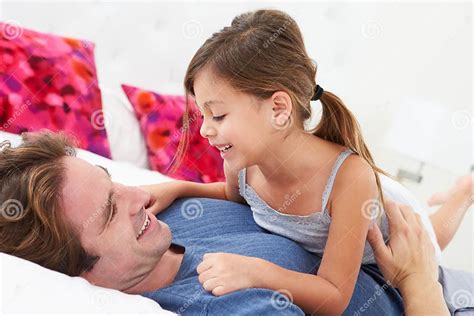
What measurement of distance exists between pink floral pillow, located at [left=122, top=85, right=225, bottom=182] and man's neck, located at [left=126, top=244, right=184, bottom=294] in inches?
35.2

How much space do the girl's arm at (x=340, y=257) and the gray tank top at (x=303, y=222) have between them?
3 cm

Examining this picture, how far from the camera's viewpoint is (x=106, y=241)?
3.72 feet

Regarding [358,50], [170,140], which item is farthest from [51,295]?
[358,50]

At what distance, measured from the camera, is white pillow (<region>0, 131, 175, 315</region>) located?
3.02 ft

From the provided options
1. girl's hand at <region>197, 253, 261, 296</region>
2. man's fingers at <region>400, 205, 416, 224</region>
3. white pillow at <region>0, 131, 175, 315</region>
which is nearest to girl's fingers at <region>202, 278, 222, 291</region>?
girl's hand at <region>197, 253, 261, 296</region>

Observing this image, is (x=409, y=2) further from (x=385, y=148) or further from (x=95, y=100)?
(x=95, y=100)

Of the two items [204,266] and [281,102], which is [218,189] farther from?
[204,266]

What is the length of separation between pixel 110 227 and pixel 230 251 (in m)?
0.29

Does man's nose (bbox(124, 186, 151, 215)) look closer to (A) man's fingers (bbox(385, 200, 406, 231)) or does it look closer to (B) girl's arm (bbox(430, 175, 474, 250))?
(A) man's fingers (bbox(385, 200, 406, 231))

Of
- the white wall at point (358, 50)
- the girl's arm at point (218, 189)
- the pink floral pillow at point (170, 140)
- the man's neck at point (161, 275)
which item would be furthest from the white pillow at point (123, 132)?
the man's neck at point (161, 275)

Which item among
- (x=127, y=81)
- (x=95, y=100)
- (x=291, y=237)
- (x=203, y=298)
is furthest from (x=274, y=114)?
(x=127, y=81)

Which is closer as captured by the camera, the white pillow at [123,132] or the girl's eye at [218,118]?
the girl's eye at [218,118]

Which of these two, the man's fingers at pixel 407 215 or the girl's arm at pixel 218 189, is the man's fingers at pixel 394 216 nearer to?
the man's fingers at pixel 407 215

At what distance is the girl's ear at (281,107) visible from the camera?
4.46 feet
